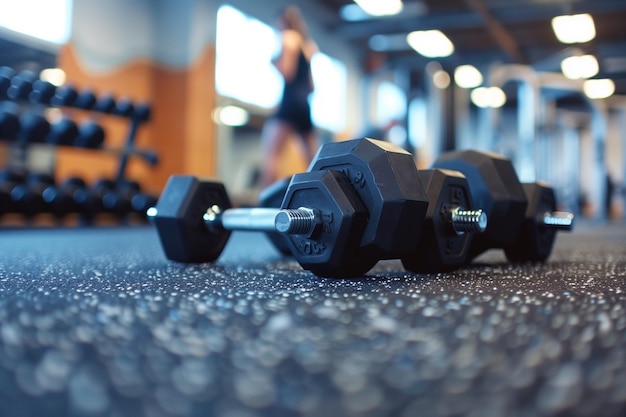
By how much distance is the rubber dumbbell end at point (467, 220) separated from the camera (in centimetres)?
66

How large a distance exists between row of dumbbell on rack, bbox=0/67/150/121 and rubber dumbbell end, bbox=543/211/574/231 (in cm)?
259

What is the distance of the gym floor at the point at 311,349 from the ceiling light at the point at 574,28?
5954mm

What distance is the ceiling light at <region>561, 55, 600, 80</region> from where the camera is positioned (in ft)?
21.4

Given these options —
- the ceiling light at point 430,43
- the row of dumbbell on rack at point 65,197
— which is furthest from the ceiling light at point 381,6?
the row of dumbbell on rack at point 65,197

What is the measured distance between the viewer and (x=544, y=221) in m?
0.93

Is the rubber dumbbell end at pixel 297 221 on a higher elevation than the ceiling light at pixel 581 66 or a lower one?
lower

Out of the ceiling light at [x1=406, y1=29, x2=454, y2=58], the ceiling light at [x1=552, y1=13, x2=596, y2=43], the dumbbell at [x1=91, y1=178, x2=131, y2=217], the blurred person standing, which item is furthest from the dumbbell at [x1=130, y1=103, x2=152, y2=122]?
the ceiling light at [x1=552, y1=13, x2=596, y2=43]

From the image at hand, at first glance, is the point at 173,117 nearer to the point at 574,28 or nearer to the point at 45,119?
the point at 45,119

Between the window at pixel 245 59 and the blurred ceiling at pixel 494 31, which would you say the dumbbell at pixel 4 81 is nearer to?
the window at pixel 245 59

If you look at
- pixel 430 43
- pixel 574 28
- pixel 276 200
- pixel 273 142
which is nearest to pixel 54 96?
pixel 273 142

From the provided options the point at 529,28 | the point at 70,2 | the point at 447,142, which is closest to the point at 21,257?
the point at 70,2

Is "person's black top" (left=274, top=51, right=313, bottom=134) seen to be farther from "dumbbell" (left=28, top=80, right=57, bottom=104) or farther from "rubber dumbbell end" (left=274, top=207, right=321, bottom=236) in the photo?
"rubber dumbbell end" (left=274, top=207, right=321, bottom=236)

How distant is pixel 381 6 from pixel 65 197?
12.8 ft

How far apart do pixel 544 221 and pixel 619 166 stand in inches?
385
